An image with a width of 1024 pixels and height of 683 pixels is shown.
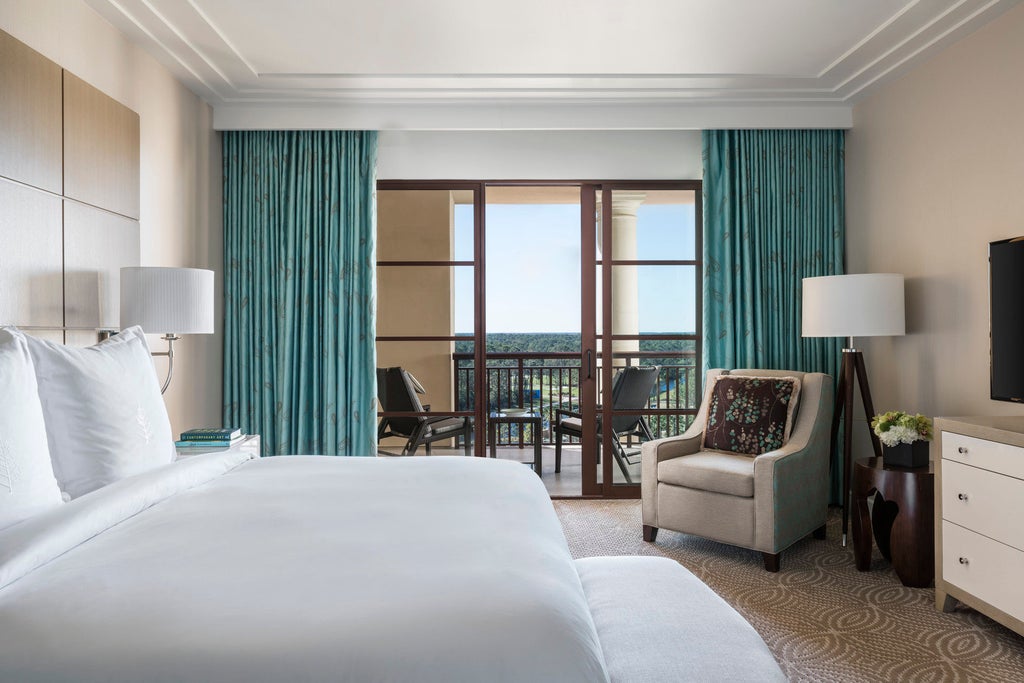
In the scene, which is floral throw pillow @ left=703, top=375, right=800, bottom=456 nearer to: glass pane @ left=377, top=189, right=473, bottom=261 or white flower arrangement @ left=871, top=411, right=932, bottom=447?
white flower arrangement @ left=871, top=411, right=932, bottom=447

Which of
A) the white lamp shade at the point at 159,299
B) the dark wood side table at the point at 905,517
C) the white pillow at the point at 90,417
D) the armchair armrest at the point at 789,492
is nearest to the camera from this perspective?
the white pillow at the point at 90,417

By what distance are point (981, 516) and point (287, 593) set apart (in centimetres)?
258

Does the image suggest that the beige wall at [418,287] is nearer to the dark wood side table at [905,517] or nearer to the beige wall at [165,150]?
the beige wall at [165,150]

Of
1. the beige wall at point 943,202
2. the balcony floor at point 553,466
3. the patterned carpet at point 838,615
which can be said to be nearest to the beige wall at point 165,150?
the balcony floor at point 553,466

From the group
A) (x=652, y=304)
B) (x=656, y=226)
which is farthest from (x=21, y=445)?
(x=656, y=226)

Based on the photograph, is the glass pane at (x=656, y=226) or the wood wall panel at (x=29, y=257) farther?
the glass pane at (x=656, y=226)

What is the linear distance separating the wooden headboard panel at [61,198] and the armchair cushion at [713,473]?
2911 millimetres

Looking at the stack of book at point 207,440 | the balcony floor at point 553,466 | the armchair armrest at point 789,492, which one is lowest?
the balcony floor at point 553,466

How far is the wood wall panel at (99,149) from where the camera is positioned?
8.91 ft

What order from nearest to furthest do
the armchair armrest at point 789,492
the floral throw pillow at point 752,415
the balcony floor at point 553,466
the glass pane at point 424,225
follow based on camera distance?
the armchair armrest at point 789,492 → the floral throw pillow at point 752,415 → the glass pane at point 424,225 → the balcony floor at point 553,466

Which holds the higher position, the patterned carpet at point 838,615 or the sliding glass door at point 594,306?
the sliding glass door at point 594,306

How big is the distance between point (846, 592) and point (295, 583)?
267 cm

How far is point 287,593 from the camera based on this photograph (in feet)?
4.02

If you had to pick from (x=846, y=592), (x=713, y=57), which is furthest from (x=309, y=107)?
(x=846, y=592)
